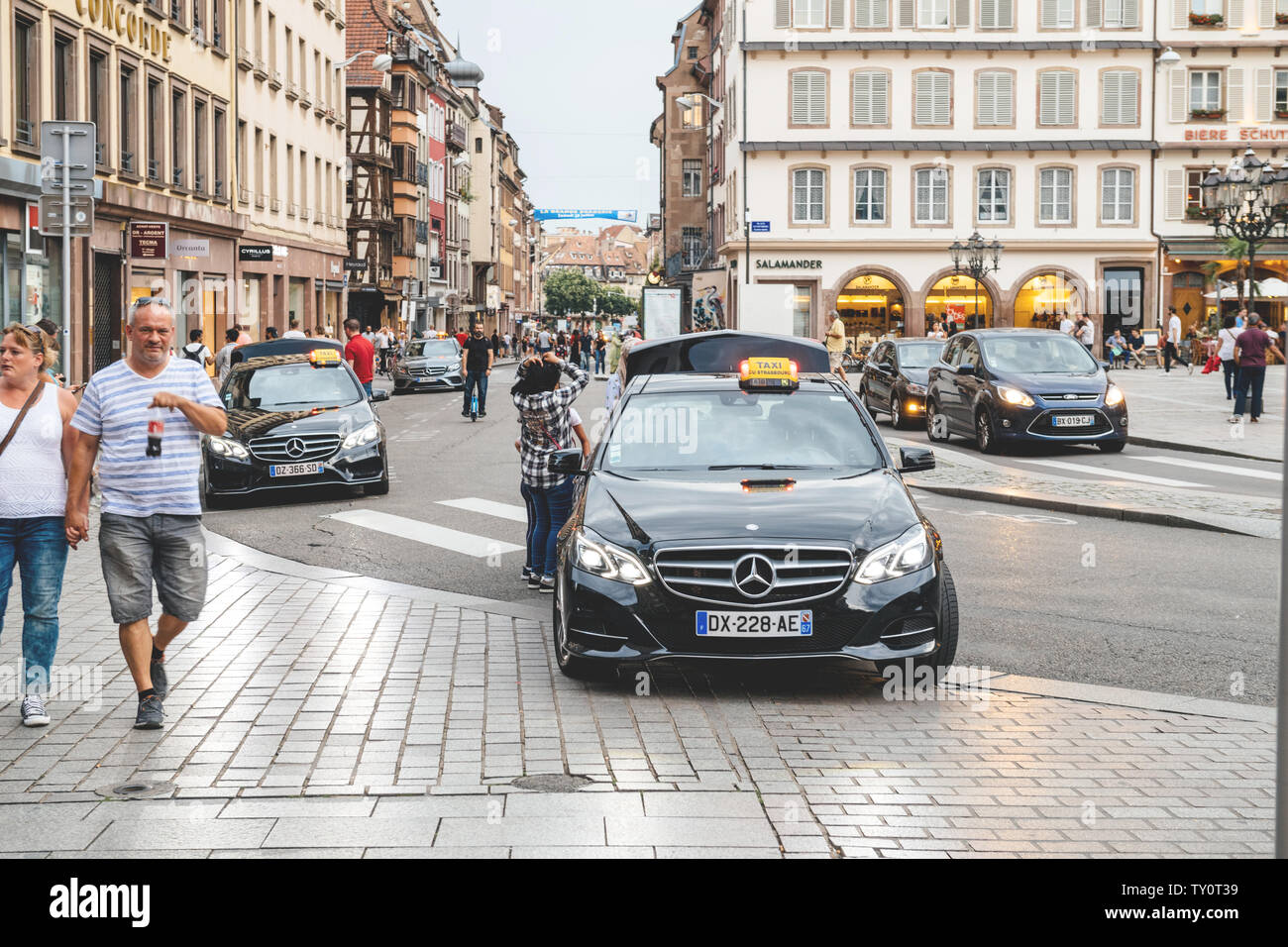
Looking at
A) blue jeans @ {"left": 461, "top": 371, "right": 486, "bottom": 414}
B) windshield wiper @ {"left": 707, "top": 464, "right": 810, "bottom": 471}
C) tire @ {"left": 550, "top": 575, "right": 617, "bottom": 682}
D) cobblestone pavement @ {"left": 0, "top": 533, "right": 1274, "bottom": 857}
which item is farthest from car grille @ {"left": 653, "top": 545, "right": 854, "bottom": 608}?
blue jeans @ {"left": 461, "top": 371, "right": 486, "bottom": 414}

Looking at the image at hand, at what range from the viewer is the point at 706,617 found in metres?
7.73

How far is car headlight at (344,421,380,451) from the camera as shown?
1808cm

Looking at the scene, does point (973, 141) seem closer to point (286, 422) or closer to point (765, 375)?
point (286, 422)

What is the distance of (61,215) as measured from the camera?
15781mm

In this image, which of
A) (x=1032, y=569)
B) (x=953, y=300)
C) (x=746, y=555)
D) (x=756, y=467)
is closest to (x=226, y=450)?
(x=1032, y=569)

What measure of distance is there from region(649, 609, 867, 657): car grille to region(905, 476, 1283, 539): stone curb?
7748 millimetres

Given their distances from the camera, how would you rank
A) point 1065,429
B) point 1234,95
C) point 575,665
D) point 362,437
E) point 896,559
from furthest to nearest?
1. point 1234,95
2. point 1065,429
3. point 362,437
4. point 575,665
5. point 896,559

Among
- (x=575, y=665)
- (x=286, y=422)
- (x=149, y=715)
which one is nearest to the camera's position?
(x=149, y=715)

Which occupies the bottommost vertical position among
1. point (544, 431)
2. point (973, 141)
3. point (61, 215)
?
point (544, 431)

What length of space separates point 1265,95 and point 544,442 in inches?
2323

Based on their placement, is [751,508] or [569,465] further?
[569,465]

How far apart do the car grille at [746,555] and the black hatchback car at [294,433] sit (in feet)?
34.5

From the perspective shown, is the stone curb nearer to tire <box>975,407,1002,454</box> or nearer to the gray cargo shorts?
tire <box>975,407,1002,454</box>
